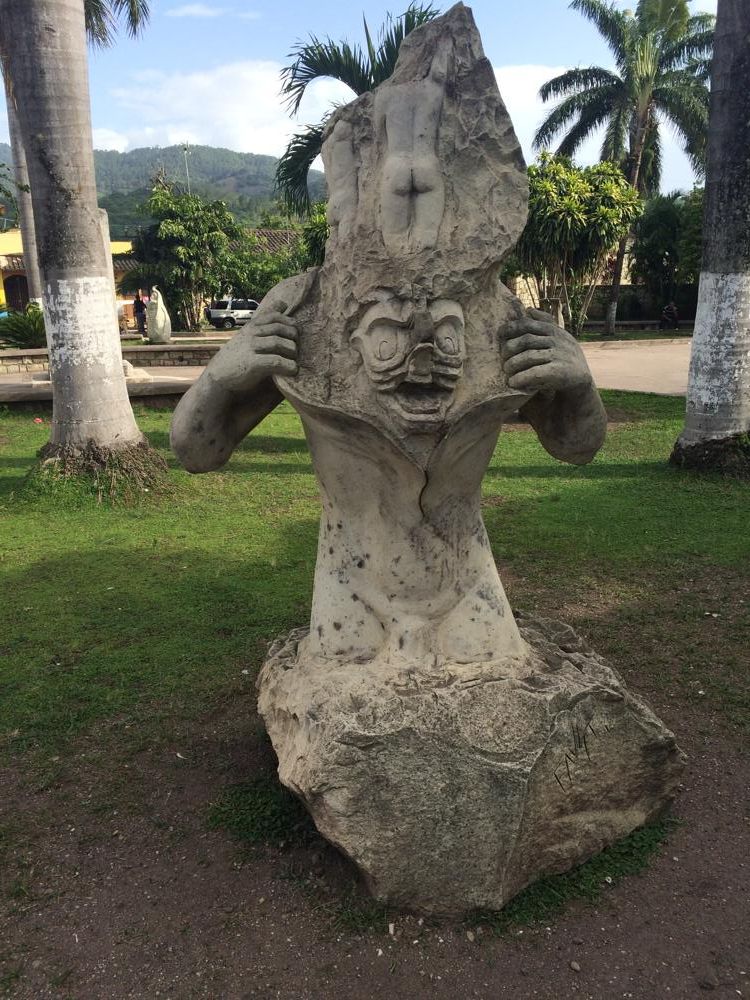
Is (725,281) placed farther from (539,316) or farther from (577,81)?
(577,81)

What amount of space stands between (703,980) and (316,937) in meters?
1.12

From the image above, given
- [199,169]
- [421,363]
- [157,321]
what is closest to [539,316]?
[421,363]

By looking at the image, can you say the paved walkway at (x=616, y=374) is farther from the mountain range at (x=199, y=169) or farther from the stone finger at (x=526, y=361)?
the mountain range at (x=199, y=169)

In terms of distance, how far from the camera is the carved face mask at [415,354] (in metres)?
2.23

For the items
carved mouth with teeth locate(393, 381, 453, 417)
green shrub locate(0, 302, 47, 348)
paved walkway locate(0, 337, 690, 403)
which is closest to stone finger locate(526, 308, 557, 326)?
carved mouth with teeth locate(393, 381, 453, 417)

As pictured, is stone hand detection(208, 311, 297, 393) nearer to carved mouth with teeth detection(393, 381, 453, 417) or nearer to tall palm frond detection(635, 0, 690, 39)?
carved mouth with teeth detection(393, 381, 453, 417)

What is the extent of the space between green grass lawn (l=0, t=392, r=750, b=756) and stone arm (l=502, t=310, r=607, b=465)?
178cm

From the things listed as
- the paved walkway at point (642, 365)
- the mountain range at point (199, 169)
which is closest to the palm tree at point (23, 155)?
the paved walkway at point (642, 365)

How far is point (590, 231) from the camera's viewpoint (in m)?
16.7

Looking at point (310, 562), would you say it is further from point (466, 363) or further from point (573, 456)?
point (466, 363)

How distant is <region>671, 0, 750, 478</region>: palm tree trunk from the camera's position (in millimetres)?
6789

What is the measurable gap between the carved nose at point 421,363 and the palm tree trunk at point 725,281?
5.77 metres

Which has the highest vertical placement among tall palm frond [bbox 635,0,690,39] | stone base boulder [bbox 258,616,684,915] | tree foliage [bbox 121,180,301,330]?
tall palm frond [bbox 635,0,690,39]

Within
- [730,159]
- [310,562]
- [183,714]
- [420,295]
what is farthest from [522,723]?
[730,159]
